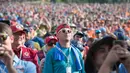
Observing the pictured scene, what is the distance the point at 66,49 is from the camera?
6.06 meters

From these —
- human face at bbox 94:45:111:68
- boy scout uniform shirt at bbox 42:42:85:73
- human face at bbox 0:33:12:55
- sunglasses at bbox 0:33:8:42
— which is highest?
sunglasses at bbox 0:33:8:42

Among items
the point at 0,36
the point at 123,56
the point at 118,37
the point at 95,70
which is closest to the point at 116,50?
the point at 123,56

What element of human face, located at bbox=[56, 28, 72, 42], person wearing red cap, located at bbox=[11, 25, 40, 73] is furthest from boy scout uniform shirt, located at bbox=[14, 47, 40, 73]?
human face, located at bbox=[56, 28, 72, 42]

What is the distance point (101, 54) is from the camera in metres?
4.06

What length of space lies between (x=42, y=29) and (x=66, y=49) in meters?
8.27

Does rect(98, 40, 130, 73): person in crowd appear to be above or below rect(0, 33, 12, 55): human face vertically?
below

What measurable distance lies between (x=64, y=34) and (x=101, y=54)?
2.16 m

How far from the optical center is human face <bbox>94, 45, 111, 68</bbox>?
159 inches

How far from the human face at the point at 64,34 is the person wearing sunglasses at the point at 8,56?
5.52 feet

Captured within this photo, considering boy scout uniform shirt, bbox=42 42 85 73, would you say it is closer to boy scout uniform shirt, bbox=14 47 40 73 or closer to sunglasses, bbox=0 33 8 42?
boy scout uniform shirt, bbox=14 47 40 73

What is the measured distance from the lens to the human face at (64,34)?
6.10m

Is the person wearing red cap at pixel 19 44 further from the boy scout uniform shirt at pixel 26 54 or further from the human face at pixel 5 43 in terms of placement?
the human face at pixel 5 43

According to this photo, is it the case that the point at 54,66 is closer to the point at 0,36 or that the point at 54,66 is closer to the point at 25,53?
the point at 25,53

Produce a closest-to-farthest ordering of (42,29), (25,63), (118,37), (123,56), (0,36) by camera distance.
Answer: (123,56)
(118,37)
(0,36)
(25,63)
(42,29)
